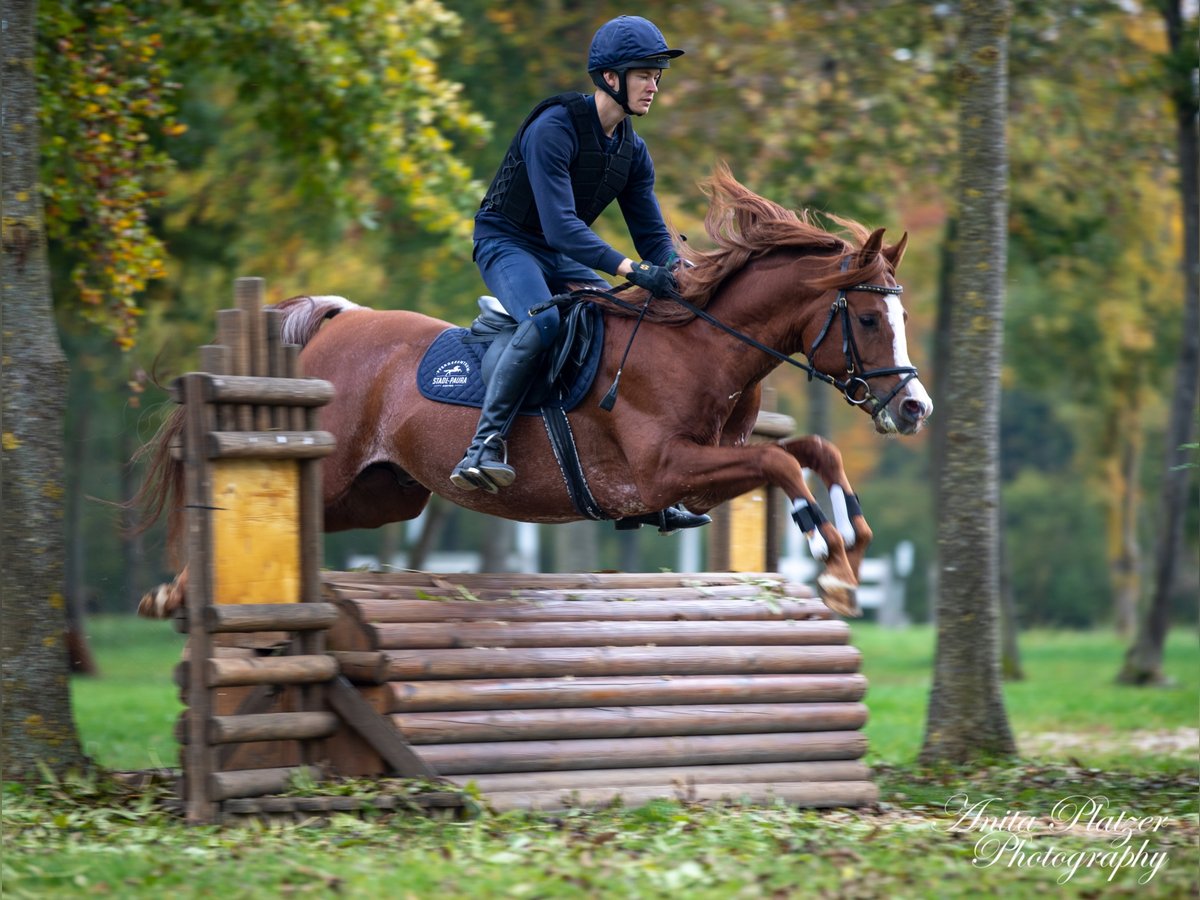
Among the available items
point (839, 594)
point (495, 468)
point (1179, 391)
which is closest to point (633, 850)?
point (839, 594)

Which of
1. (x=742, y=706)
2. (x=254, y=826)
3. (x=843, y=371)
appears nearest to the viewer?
Answer: (x=254, y=826)

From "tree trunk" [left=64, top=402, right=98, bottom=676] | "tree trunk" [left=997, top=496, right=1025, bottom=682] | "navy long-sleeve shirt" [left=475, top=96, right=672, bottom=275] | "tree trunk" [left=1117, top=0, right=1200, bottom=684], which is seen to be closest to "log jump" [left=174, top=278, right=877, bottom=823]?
"navy long-sleeve shirt" [left=475, top=96, right=672, bottom=275]

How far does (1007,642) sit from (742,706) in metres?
11.9

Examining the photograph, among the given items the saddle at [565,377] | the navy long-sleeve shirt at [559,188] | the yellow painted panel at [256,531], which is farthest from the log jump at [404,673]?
the navy long-sleeve shirt at [559,188]

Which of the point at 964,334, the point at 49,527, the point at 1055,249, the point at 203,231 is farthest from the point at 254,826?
the point at 1055,249

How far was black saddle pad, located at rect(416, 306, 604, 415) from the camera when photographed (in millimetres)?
6902

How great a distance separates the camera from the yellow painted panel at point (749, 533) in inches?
341

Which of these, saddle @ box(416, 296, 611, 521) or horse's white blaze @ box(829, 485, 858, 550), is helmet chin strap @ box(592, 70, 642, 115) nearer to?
saddle @ box(416, 296, 611, 521)

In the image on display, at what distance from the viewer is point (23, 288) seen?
22.8ft

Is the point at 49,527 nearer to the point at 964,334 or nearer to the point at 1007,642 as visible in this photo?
the point at 964,334

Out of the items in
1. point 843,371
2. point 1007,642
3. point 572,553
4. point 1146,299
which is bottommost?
point 1007,642

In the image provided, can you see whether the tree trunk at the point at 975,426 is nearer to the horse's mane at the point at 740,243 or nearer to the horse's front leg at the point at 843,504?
the horse's mane at the point at 740,243

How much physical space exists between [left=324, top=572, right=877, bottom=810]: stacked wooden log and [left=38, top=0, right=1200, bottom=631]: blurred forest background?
8.86ft

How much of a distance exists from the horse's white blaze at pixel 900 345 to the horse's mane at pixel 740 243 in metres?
0.19
